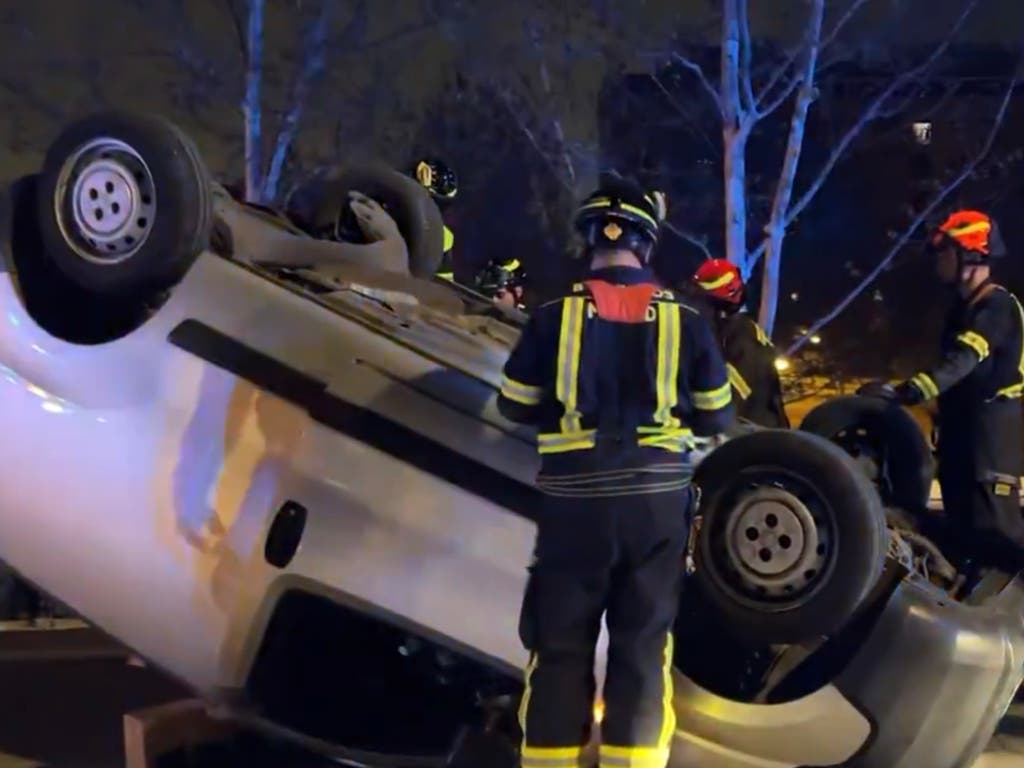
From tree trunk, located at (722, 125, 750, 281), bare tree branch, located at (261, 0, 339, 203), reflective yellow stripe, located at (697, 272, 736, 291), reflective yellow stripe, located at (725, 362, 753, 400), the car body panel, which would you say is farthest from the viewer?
bare tree branch, located at (261, 0, 339, 203)

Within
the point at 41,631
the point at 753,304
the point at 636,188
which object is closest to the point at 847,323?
the point at 753,304

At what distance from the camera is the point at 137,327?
337 centimetres

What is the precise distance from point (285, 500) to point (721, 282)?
9.95ft

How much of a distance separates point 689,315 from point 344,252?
1408 mm

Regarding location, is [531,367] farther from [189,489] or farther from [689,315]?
[189,489]

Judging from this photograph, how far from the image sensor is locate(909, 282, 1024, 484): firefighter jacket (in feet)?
16.6

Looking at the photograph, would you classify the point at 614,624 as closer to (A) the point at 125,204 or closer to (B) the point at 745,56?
(A) the point at 125,204

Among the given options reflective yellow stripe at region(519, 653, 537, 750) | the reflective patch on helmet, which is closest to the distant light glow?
the reflective patch on helmet

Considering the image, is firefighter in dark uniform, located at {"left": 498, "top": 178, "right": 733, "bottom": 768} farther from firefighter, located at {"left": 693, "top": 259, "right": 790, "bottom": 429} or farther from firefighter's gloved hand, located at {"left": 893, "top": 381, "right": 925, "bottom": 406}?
firefighter, located at {"left": 693, "top": 259, "right": 790, "bottom": 429}

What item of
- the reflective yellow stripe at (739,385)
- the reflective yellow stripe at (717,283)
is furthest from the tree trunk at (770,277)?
the reflective yellow stripe at (739,385)

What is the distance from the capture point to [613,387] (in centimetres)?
306

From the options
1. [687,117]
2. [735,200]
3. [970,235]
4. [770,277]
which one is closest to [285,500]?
[970,235]

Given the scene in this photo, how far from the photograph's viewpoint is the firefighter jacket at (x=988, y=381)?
506 cm

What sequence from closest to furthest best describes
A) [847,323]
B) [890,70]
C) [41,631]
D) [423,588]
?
1. [423,588]
2. [41,631]
3. [890,70]
4. [847,323]
